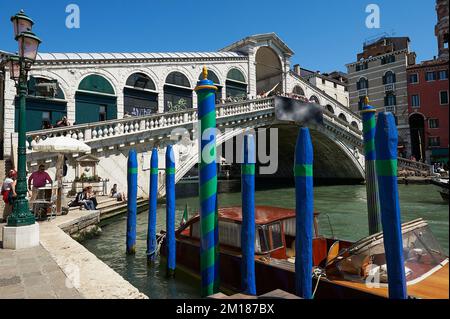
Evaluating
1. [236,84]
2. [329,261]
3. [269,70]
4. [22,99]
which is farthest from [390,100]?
[22,99]

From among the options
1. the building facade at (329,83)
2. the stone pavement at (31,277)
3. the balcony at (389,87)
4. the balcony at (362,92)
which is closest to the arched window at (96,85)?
the stone pavement at (31,277)

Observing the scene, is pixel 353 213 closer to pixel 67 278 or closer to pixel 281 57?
pixel 67 278

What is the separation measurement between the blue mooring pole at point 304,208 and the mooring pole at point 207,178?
1016 millimetres

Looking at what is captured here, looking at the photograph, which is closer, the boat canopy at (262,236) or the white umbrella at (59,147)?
the boat canopy at (262,236)

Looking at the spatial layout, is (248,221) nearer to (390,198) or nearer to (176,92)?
(390,198)

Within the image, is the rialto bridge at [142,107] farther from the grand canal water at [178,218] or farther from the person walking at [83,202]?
the grand canal water at [178,218]

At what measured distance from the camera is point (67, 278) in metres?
3.21

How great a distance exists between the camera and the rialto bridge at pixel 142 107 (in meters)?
10.6

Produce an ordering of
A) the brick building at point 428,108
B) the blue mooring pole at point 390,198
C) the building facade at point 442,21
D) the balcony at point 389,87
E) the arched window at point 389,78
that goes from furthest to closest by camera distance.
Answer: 1. the arched window at point 389,78
2. the balcony at point 389,87
3. the brick building at point 428,108
4. the blue mooring pole at point 390,198
5. the building facade at point 442,21

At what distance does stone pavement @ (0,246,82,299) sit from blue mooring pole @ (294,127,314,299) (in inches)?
85.9

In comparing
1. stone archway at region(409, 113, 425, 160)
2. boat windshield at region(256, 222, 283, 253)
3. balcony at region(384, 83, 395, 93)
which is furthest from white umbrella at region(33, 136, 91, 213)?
balcony at region(384, 83, 395, 93)

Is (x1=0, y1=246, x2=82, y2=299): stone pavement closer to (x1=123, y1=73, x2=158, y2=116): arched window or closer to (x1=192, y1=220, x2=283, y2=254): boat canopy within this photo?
(x1=192, y1=220, x2=283, y2=254): boat canopy

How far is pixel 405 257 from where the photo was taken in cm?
305

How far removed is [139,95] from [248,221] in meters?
12.4
